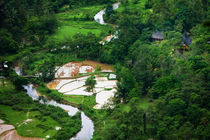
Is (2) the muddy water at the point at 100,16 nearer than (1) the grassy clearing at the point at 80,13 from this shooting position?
Yes

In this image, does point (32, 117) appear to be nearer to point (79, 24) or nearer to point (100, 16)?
point (79, 24)

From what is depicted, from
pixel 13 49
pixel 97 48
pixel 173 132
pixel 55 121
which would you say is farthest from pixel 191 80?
pixel 13 49

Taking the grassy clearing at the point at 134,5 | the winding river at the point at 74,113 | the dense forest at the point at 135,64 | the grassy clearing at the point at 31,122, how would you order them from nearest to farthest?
the dense forest at the point at 135,64 → the grassy clearing at the point at 31,122 → the winding river at the point at 74,113 → the grassy clearing at the point at 134,5

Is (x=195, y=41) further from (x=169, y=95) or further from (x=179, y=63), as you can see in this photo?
(x=169, y=95)

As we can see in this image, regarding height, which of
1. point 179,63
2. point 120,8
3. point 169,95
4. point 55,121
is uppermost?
point 120,8

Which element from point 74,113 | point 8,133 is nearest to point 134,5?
point 74,113

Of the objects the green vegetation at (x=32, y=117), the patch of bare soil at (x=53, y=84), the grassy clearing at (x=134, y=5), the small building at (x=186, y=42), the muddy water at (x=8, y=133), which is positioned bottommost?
the muddy water at (x=8, y=133)

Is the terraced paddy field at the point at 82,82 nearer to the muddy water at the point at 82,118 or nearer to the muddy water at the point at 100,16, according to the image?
the muddy water at the point at 82,118

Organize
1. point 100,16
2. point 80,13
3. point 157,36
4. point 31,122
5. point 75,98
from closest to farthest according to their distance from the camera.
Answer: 1. point 31,122
2. point 75,98
3. point 157,36
4. point 80,13
5. point 100,16

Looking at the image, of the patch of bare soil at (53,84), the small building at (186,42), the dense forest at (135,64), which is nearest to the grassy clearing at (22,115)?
the dense forest at (135,64)
